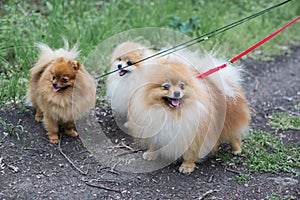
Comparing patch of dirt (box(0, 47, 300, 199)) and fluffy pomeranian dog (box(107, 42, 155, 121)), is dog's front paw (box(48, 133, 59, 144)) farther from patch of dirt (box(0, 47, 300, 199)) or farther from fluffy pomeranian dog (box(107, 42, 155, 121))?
fluffy pomeranian dog (box(107, 42, 155, 121))

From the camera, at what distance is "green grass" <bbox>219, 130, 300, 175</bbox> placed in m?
3.89

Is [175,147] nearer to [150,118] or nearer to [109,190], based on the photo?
[150,118]

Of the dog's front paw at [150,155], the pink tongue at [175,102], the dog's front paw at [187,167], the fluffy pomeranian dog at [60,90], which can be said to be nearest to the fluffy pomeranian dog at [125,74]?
the fluffy pomeranian dog at [60,90]

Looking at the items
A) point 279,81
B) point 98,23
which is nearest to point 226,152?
point 279,81

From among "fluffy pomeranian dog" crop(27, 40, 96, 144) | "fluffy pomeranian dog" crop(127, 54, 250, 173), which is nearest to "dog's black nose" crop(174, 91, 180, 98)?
"fluffy pomeranian dog" crop(127, 54, 250, 173)

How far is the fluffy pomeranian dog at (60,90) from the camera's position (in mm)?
3787

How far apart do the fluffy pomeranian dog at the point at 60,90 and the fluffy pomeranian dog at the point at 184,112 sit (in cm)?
54

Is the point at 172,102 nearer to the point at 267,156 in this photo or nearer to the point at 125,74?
the point at 125,74

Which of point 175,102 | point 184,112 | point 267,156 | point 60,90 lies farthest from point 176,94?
point 267,156

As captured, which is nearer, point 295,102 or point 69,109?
point 69,109

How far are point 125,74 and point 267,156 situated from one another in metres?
1.51

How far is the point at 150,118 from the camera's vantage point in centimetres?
344

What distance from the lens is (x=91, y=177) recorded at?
363cm

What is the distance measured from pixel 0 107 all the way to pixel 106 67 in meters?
1.28
